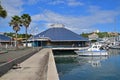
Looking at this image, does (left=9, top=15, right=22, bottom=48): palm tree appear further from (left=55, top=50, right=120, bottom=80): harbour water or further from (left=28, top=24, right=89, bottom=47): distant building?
(left=55, top=50, right=120, bottom=80): harbour water

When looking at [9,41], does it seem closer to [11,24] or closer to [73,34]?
[11,24]

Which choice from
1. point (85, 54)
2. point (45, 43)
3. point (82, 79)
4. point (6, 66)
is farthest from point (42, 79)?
point (45, 43)

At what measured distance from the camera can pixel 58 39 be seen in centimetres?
9325

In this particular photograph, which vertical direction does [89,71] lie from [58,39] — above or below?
below

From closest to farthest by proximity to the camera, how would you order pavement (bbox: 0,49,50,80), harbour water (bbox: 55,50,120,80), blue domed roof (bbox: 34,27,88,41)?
pavement (bbox: 0,49,50,80) < harbour water (bbox: 55,50,120,80) < blue domed roof (bbox: 34,27,88,41)

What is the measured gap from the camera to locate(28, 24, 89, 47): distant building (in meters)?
93.2

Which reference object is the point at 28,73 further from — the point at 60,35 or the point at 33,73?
the point at 60,35

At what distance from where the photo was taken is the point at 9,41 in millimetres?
133125

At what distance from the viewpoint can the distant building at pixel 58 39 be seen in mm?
93188

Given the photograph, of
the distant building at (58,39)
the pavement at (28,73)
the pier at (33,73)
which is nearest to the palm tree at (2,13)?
the distant building at (58,39)

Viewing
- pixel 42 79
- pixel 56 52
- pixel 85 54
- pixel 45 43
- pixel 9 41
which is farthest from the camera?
pixel 9 41

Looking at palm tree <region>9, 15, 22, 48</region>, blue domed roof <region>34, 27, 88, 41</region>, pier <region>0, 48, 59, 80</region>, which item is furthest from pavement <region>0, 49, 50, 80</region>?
palm tree <region>9, 15, 22, 48</region>

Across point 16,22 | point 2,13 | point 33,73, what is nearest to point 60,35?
point 16,22

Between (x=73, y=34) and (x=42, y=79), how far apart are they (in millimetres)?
80537
